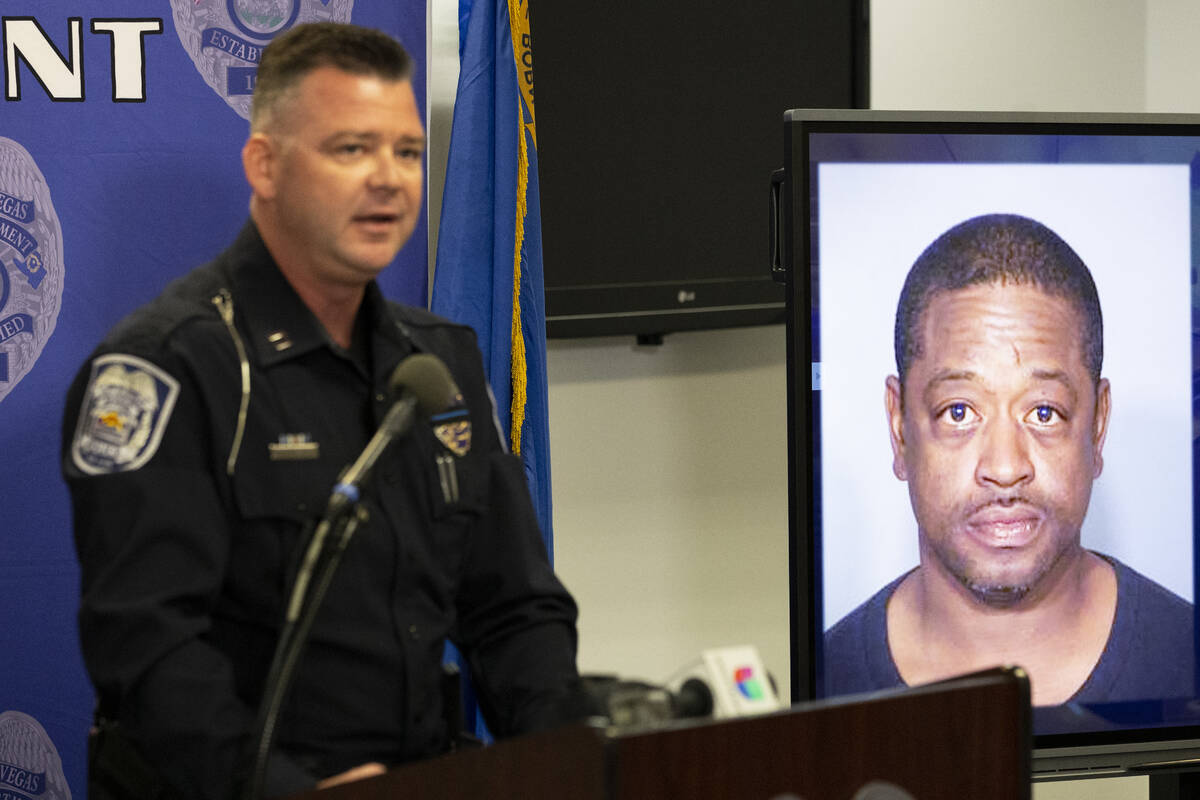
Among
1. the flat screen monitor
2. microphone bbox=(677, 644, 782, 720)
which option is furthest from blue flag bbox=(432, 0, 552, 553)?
microphone bbox=(677, 644, 782, 720)

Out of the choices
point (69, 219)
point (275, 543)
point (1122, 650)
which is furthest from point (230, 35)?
point (1122, 650)

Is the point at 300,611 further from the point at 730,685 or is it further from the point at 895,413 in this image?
the point at 895,413

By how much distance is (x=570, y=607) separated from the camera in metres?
1.85

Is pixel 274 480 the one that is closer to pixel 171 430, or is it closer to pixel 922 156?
pixel 171 430

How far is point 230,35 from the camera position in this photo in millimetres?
2287

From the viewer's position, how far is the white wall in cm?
321

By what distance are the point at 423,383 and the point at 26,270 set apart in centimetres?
113

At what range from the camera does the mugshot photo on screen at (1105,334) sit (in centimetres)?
236

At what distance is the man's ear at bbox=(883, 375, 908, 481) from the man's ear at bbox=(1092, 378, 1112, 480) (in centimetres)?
34

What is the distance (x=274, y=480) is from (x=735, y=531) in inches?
75.6

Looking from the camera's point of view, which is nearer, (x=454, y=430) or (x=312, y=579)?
(x=312, y=579)

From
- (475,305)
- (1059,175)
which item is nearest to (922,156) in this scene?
(1059,175)

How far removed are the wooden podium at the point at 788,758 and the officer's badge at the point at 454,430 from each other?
1.89 feet

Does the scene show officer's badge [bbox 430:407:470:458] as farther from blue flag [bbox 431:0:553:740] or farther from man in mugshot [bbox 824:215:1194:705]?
man in mugshot [bbox 824:215:1194:705]
